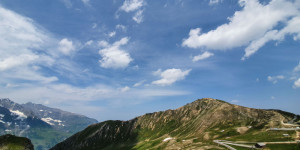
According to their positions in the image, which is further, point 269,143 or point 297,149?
point 269,143

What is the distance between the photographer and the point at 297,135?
10612cm

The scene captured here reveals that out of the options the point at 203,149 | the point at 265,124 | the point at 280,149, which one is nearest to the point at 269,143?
the point at 280,149

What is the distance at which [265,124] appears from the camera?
154m

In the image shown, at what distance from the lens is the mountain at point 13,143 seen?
154312 mm

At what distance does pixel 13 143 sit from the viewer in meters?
159

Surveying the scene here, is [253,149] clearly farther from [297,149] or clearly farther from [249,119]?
[249,119]

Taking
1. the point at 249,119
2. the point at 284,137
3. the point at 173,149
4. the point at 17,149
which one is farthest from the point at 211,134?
the point at 17,149

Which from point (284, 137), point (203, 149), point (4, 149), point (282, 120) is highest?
point (282, 120)

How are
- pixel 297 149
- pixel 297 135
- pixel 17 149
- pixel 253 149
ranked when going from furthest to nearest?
pixel 17 149 < pixel 297 135 < pixel 253 149 < pixel 297 149

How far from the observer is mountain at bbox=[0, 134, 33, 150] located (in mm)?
154312

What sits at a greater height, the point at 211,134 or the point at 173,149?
the point at 211,134

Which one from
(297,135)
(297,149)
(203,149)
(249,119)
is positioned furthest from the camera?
(249,119)

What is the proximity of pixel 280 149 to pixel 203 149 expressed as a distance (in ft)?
134

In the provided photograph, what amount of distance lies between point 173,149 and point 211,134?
3876 cm
